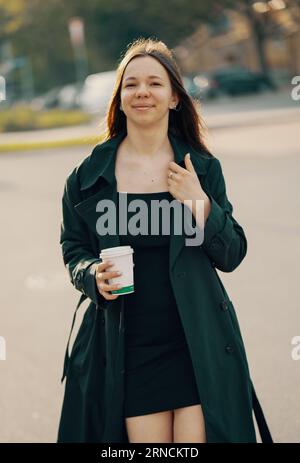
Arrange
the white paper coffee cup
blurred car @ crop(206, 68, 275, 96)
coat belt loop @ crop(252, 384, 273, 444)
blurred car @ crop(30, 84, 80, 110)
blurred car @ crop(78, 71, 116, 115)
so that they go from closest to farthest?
1. the white paper coffee cup
2. coat belt loop @ crop(252, 384, 273, 444)
3. blurred car @ crop(78, 71, 116, 115)
4. blurred car @ crop(206, 68, 275, 96)
5. blurred car @ crop(30, 84, 80, 110)

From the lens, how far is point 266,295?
779 cm

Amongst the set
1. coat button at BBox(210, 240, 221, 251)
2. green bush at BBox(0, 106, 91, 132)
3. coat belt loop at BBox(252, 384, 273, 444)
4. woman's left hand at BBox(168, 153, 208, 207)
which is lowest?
coat belt loop at BBox(252, 384, 273, 444)

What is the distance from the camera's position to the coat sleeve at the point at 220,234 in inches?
122

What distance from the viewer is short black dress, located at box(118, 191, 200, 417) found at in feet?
10.3

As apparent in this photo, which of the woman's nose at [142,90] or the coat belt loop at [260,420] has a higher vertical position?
the woman's nose at [142,90]

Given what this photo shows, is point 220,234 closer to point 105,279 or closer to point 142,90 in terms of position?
point 105,279

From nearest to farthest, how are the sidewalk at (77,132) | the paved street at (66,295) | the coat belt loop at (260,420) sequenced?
the coat belt loop at (260,420) → the paved street at (66,295) → the sidewalk at (77,132)

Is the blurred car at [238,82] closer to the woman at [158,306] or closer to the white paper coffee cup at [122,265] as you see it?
the woman at [158,306]

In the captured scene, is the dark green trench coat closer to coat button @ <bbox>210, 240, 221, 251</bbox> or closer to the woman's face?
coat button @ <bbox>210, 240, 221, 251</bbox>

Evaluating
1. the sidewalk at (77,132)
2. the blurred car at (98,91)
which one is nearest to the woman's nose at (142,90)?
the sidewalk at (77,132)

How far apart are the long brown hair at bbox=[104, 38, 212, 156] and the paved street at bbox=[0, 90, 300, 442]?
151cm

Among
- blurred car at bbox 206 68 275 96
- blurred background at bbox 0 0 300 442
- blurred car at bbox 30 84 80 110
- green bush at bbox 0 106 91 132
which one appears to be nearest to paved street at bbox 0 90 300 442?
blurred background at bbox 0 0 300 442

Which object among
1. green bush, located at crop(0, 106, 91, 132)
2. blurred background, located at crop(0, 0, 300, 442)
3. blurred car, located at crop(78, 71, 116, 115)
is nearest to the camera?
blurred background, located at crop(0, 0, 300, 442)
